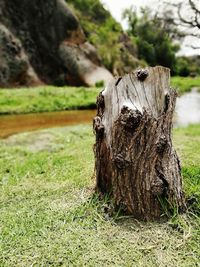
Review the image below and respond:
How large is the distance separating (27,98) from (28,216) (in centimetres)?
1471

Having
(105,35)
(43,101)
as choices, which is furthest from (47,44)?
(43,101)

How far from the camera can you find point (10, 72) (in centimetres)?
2491

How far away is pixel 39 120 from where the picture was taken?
14.4 metres

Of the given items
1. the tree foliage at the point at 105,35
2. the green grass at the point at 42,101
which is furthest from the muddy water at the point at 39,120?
the tree foliage at the point at 105,35

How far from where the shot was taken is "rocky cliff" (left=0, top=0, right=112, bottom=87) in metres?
26.5

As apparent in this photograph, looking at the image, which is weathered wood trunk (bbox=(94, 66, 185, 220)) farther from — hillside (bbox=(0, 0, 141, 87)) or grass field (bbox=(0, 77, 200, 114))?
hillside (bbox=(0, 0, 141, 87))

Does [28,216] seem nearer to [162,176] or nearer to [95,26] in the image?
[162,176]

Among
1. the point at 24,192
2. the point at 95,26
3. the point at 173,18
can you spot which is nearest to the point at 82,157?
the point at 24,192

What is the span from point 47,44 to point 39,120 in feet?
51.2

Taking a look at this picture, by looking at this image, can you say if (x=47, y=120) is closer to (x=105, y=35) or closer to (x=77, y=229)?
(x=77, y=229)

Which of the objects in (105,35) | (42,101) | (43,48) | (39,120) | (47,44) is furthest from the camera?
(105,35)

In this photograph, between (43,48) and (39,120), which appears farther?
(43,48)

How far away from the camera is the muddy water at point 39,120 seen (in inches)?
484

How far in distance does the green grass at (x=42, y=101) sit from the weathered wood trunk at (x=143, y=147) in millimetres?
12247
